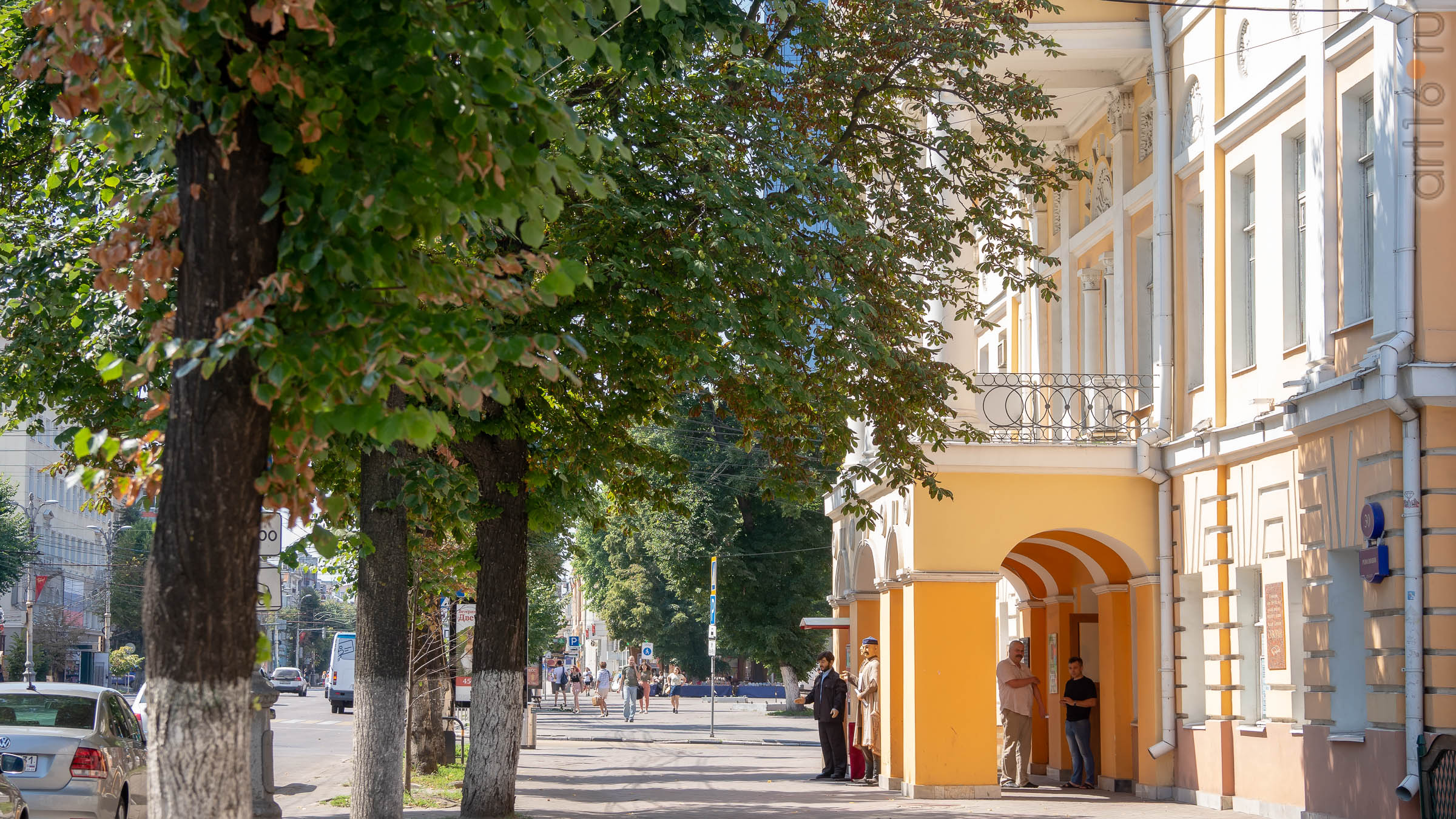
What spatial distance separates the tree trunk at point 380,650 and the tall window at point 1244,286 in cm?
969

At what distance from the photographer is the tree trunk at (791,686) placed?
53125 mm

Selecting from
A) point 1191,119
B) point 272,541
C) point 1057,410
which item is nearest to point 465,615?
point 272,541

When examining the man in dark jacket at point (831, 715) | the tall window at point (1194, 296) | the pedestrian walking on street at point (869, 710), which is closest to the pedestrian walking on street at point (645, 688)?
the man in dark jacket at point (831, 715)

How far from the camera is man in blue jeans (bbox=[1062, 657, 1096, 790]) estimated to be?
2056 cm

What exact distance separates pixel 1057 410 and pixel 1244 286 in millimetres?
3394

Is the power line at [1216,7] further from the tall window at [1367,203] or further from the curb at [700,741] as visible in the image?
the curb at [700,741]

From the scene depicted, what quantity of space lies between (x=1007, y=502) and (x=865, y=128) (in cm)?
559

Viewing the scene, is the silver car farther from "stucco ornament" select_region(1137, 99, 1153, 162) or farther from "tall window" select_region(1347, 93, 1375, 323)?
"stucco ornament" select_region(1137, 99, 1153, 162)

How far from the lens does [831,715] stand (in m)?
22.9

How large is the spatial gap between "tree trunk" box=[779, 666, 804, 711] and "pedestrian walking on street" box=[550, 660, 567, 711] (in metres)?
14.6

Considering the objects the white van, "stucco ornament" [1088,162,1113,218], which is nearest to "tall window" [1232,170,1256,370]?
"stucco ornament" [1088,162,1113,218]

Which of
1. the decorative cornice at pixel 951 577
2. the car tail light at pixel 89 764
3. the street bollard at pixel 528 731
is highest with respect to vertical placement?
the decorative cornice at pixel 951 577

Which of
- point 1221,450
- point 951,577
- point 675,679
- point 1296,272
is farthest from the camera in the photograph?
point 675,679

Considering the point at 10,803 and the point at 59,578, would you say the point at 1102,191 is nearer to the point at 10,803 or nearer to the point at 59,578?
the point at 10,803
